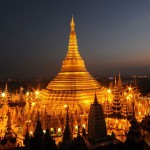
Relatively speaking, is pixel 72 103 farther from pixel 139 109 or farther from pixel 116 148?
pixel 116 148

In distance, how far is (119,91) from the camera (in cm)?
3050

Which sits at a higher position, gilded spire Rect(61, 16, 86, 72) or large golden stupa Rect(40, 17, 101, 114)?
gilded spire Rect(61, 16, 86, 72)

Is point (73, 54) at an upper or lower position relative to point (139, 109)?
upper

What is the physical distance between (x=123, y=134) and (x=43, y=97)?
50.5 ft

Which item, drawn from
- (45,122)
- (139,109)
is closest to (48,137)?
(45,122)

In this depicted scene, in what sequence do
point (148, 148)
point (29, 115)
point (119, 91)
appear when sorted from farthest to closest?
point (119, 91) → point (29, 115) → point (148, 148)

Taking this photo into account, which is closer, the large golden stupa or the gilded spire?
the large golden stupa

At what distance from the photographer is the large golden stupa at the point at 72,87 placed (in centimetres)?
3183

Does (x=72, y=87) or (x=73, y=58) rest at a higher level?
(x=73, y=58)

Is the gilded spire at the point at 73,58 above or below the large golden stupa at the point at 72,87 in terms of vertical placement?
above

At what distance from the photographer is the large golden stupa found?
31.8m

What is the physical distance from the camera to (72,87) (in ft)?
111

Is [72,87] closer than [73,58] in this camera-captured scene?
Yes

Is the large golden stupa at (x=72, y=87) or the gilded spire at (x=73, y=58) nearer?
the large golden stupa at (x=72, y=87)
